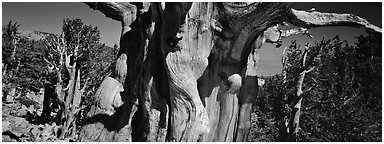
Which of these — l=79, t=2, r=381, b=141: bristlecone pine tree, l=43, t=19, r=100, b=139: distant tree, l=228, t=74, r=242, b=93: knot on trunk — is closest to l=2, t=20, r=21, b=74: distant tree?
l=43, t=19, r=100, b=139: distant tree

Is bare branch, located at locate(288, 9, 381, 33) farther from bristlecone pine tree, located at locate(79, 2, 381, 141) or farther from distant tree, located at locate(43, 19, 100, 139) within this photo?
distant tree, located at locate(43, 19, 100, 139)

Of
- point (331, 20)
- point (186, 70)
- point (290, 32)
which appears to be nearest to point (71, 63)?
point (290, 32)

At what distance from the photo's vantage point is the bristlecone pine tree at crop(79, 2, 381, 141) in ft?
12.4

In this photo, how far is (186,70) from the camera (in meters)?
3.82

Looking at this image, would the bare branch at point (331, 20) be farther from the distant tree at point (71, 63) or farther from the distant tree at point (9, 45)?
the distant tree at point (9, 45)

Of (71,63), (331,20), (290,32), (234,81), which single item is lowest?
(234,81)

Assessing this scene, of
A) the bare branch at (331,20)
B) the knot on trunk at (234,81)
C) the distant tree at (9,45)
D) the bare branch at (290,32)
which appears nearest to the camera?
the bare branch at (331,20)

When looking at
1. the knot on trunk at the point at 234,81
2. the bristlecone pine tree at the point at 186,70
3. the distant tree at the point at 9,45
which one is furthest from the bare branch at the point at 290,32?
the distant tree at the point at 9,45

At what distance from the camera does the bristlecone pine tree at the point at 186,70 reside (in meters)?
3.78

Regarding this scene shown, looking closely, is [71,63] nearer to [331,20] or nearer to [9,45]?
[9,45]

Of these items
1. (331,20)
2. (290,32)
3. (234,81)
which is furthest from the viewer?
(290,32)

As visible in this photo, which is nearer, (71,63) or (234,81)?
(234,81)

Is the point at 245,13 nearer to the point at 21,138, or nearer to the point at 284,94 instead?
the point at 21,138

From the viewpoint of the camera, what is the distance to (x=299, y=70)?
29.1ft
